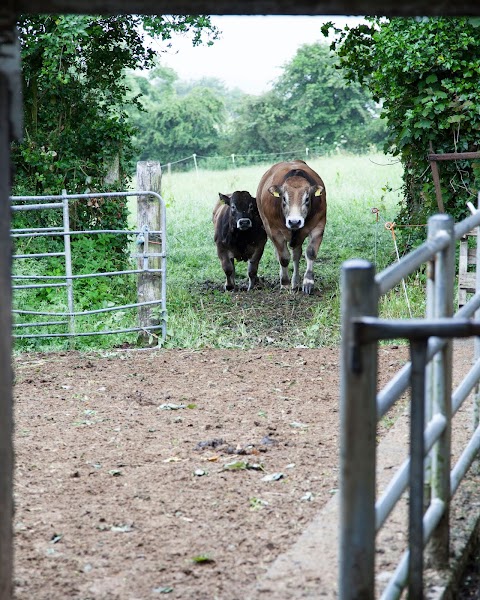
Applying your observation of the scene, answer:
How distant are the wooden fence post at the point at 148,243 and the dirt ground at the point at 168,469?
97 cm

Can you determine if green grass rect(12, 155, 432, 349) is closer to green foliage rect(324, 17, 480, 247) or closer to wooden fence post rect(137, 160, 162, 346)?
wooden fence post rect(137, 160, 162, 346)

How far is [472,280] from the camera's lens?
8141 millimetres

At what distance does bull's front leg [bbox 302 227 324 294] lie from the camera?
40.7 ft

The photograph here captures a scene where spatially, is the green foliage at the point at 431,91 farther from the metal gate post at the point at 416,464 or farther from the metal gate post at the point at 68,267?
the metal gate post at the point at 416,464

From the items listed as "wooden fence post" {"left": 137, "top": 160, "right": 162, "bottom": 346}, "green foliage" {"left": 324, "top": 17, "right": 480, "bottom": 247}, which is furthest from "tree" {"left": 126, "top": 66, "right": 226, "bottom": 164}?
"wooden fence post" {"left": 137, "top": 160, "right": 162, "bottom": 346}

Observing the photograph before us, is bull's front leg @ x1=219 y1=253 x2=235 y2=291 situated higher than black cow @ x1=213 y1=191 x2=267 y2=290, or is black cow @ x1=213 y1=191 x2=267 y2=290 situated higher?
black cow @ x1=213 y1=191 x2=267 y2=290

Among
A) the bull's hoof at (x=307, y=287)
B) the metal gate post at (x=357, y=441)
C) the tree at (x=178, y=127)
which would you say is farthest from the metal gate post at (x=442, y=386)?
the tree at (x=178, y=127)

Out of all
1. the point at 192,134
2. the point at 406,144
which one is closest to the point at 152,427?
the point at 406,144

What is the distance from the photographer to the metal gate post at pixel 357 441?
2242 millimetres

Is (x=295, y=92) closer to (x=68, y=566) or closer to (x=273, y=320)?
(x=273, y=320)

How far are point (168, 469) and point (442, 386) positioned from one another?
99.6 inches

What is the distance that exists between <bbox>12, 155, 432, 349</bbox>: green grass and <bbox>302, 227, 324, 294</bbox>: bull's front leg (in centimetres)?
19

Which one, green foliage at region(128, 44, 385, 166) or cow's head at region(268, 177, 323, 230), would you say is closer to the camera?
cow's head at region(268, 177, 323, 230)

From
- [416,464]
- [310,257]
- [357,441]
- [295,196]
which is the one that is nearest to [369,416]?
[357,441]
